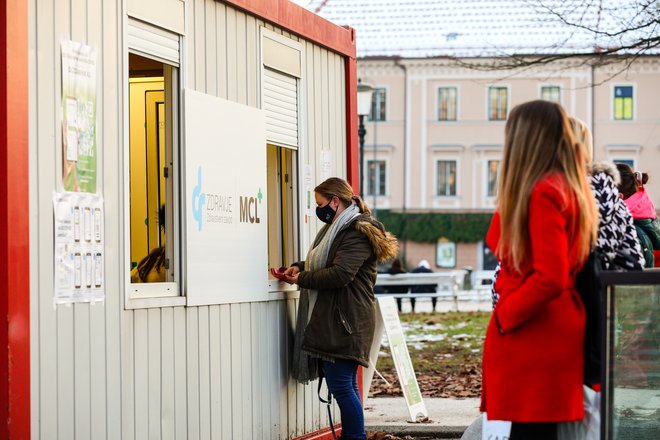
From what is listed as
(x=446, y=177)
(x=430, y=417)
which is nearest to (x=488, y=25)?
(x=430, y=417)

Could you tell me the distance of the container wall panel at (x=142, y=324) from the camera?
19.1 feet

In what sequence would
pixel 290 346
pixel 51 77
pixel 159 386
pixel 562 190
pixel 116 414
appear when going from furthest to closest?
A: pixel 290 346, pixel 159 386, pixel 116 414, pixel 51 77, pixel 562 190

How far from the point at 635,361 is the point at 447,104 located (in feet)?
198

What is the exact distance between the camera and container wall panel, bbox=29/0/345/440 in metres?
5.81

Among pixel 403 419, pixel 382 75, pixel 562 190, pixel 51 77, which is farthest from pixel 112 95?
pixel 382 75

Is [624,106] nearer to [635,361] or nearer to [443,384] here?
[443,384]

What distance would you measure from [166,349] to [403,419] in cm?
447

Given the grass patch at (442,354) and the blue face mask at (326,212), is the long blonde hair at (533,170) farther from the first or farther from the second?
the grass patch at (442,354)

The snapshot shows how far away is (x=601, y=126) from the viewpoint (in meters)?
64.2

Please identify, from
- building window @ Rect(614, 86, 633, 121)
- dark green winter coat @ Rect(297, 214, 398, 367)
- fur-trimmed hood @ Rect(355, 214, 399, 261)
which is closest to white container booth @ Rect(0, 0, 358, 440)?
dark green winter coat @ Rect(297, 214, 398, 367)

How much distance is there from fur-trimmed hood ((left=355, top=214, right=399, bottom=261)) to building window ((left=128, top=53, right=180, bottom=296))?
4.17 feet

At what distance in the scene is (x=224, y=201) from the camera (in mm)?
8023

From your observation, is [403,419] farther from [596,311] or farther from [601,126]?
[601,126]

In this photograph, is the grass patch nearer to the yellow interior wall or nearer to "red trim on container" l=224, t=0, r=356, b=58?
"red trim on container" l=224, t=0, r=356, b=58
